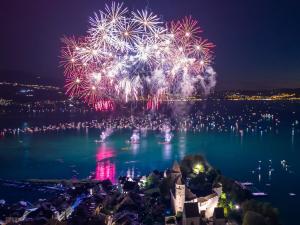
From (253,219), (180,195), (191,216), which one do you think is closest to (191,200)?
(180,195)

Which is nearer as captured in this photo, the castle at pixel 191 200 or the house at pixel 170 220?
the house at pixel 170 220

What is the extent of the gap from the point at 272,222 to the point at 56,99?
127m

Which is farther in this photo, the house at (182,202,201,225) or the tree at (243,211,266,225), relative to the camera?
the tree at (243,211,266,225)

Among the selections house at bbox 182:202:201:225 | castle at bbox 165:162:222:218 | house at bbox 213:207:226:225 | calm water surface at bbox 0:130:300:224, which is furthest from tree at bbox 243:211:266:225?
calm water surface at bbox 0:130:300:224

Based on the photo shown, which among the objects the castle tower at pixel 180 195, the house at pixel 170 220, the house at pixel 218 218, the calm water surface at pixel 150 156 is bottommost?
the calm water surface at pixel 150 156

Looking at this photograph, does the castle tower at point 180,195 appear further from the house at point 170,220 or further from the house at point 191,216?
the house at point 191,216

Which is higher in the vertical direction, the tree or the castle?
the castle

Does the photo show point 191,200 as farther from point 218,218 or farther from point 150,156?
point 150,156

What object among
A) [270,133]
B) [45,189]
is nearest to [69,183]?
[45,189]

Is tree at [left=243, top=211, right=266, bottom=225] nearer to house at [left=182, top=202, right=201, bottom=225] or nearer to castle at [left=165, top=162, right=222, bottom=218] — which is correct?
castle at [left=165, top=162, right=222, bottom=218]

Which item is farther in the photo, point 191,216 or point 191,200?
point 191,200

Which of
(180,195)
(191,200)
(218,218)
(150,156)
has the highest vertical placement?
(180,195)

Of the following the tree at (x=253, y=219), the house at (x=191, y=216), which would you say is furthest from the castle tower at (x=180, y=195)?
the tree at (x=253, y=219)

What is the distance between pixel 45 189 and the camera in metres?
27.2
